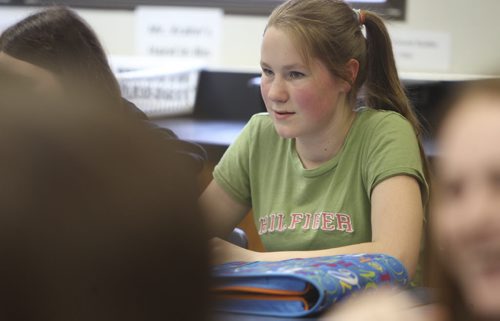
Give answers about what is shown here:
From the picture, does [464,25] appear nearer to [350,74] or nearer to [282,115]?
[350,74]

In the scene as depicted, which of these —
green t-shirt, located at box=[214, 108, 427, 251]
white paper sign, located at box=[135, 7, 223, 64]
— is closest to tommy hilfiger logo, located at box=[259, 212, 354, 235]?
green t-shirt, located at box=[214, 108, 427, 251]

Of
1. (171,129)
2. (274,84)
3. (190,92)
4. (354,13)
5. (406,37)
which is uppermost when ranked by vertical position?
(171,129)

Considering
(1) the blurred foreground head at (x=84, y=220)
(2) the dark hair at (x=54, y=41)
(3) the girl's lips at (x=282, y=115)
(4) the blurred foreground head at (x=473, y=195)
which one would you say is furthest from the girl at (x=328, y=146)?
(1) the blurred foreground head at (x=84, y=220)

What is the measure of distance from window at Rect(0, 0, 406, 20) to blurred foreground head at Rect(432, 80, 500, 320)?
2219 mm

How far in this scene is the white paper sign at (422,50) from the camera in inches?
107

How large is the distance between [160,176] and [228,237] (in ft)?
4.70

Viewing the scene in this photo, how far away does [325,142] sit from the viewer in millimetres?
1686

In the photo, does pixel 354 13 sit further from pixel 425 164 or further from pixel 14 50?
pixel 14 50

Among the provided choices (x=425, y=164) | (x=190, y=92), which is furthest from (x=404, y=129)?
(x=190, y=92)

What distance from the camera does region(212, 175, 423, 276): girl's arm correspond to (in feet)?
4.65

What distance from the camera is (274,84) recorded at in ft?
5.37

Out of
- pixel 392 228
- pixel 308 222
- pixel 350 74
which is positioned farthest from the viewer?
pixel 350 74

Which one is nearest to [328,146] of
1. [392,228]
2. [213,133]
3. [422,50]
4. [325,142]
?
[325,142]

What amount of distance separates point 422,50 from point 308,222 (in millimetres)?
1289
